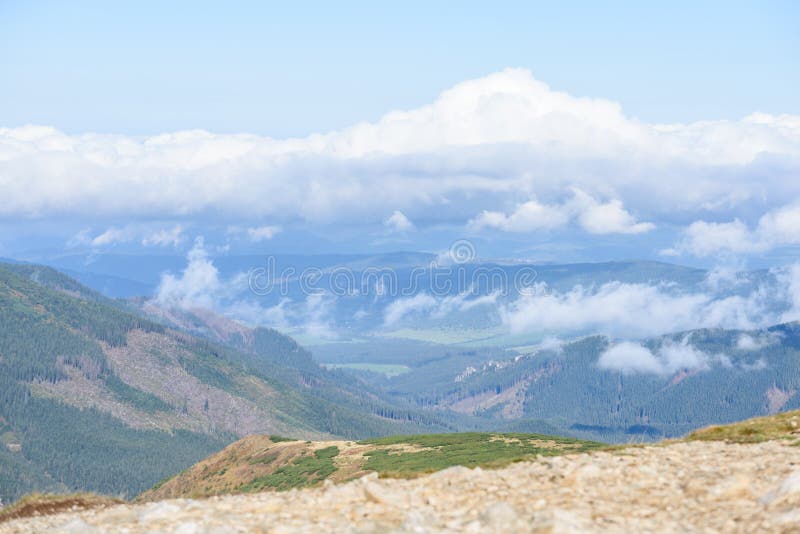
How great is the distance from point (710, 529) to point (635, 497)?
4239 millimetres

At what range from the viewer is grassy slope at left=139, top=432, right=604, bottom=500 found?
98.4 m

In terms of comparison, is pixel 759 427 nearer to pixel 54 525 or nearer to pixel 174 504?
pixel 174 504

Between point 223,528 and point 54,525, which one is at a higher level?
point 223,528

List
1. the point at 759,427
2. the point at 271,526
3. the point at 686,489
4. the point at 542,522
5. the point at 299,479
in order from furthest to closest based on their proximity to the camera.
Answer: the point at 299,479, the point at 759,427, the point at 686,489, the point at 271,526, the point at 542,522

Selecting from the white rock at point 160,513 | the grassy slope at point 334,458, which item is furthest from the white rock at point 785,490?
the grassy slope at point 334,458

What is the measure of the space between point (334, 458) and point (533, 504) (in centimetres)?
9143

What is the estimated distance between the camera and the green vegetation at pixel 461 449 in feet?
307

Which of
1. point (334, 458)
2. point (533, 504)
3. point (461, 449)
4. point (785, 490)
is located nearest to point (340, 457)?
point (334, 458)

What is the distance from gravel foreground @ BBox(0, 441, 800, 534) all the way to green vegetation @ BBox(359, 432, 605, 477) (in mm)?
49926

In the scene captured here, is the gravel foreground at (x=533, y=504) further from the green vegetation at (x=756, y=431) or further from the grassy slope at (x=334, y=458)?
the grassy slope at (x=334, y=458)

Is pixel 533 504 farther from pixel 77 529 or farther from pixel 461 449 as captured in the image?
pixel 461 449

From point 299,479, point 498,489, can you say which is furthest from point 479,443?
point 498,489

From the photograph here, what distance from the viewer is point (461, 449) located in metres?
107

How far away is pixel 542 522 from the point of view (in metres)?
28.3
